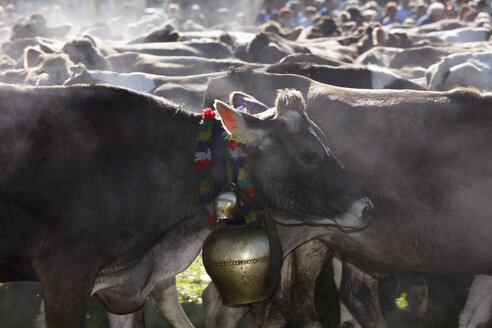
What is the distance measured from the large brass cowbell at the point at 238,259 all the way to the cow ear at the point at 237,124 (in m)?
0.30

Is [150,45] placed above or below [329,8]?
above

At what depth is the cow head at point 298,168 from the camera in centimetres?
329

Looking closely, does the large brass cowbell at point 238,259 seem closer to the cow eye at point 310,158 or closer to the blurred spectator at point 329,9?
the cow eye at point 310,158

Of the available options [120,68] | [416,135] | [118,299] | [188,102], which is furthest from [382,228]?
[120,68]

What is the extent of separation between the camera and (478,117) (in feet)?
12.3

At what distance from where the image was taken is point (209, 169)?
11.4 ft

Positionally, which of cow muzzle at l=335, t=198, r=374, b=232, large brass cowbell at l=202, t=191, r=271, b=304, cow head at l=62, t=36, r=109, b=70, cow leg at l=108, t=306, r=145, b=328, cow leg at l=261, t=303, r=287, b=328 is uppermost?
cow muzzle at l=335, t=198, r=374, b=232

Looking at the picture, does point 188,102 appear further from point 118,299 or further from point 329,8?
point 329,8

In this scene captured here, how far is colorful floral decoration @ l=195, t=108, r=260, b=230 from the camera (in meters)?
3.39

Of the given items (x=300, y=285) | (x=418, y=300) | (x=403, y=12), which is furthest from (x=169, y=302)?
(x=403, y=12)

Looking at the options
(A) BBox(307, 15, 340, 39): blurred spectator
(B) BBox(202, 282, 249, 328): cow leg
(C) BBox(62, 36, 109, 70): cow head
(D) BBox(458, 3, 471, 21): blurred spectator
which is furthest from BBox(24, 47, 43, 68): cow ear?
(D) BBox(458, 3, 471, 21): blurred spectator

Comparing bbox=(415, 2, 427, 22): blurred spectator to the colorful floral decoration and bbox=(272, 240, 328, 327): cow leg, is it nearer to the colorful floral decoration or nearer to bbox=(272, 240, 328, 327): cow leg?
bbox=(272, 240, 328, 327): cow leg

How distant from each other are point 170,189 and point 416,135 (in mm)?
1415

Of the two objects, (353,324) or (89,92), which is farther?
(353,324)
